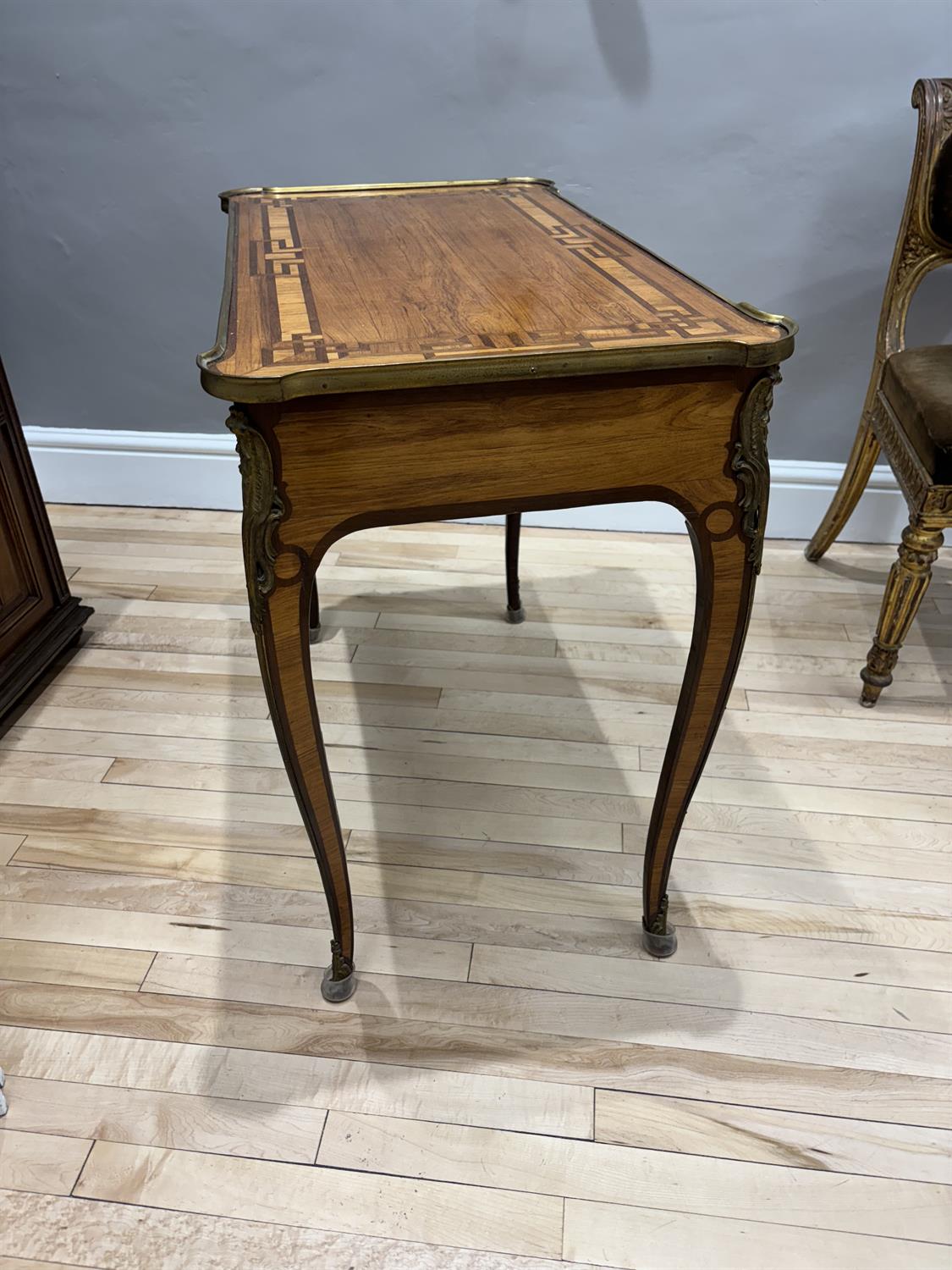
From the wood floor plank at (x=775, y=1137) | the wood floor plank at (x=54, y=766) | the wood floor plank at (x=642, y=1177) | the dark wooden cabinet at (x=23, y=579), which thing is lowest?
the wood floor plank at (x=54, y=766)

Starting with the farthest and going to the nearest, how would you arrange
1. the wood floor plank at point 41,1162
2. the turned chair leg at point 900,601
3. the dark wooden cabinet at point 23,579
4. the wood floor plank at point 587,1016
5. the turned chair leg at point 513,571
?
the turned chair leg at point 513,571
the dark wooden cabinet at point 23,579
the turned chair leg at point 900,601
the wood floor plank at point 587,1016
the wood floor plank at point 41,1162

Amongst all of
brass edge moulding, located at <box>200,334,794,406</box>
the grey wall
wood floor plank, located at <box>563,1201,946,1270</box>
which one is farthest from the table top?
wood floor plank, located at <box>563,1201,946,1270</box>

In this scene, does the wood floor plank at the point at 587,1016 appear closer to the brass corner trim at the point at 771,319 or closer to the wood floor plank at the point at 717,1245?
the wood floor plank at the point at 717,1245

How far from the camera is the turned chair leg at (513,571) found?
1.80 metres

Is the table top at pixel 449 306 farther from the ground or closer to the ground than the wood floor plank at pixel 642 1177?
farther from the ground

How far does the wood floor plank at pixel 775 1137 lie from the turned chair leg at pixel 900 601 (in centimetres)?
84

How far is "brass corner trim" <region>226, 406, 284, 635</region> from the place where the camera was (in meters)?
0.80

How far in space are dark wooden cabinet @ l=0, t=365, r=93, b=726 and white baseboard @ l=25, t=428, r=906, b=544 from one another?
22.6 inches

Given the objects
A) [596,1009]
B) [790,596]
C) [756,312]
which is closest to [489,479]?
[756,312]

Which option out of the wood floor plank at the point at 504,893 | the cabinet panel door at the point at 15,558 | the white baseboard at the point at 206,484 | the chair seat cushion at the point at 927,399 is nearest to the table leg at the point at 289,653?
the wood floor plank at the point at 504,893

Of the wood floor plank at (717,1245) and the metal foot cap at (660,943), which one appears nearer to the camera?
the wood floor plank at (717,1245)

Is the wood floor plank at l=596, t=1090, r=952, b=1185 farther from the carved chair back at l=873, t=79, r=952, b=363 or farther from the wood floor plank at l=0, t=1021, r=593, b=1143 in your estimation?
the carved chair back at l=873, t=79, r=952, b=363

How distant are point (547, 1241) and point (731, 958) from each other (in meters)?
0.44

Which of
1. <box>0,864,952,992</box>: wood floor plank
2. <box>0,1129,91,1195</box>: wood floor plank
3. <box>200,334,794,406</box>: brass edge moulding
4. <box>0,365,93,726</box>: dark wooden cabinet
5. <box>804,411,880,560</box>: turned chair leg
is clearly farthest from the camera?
<box>804,411,880,560</box>: turned chair leg
